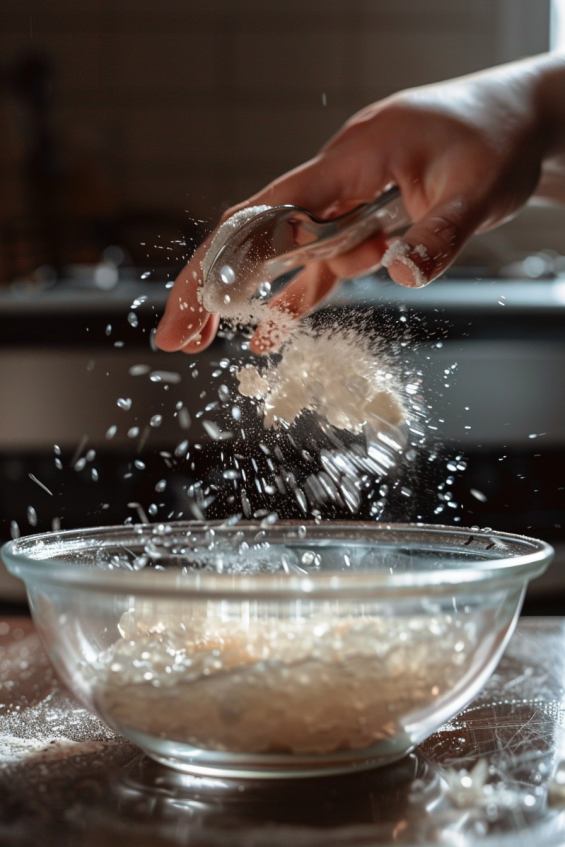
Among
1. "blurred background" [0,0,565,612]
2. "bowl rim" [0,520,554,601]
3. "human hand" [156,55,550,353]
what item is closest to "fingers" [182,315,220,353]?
"human hand" [156,55,550,353]

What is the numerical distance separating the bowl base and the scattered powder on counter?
38 cm

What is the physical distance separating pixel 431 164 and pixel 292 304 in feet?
0.73

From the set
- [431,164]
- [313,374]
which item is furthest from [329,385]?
A: [431,164]

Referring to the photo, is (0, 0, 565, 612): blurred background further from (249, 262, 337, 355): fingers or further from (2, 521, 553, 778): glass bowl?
(2, 521, 553, 778): glass bowl

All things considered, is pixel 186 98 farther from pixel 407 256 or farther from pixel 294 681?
pixel 294 681

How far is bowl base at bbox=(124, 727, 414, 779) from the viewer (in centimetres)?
44

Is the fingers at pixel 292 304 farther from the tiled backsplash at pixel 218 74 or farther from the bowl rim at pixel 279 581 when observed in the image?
the tiled backsplash at pixel 218 74

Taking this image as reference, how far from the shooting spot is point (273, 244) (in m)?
0.81

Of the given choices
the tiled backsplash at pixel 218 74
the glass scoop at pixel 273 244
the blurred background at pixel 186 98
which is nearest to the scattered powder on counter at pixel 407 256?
the glass scoop at pixel 273 244

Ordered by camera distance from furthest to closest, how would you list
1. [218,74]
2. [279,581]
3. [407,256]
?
[218,74]
[407,256]
[279,581]

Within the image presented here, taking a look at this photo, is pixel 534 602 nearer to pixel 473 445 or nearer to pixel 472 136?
pixel 473 445

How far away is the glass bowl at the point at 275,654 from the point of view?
16.7 inches

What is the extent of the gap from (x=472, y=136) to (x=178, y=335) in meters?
0.35

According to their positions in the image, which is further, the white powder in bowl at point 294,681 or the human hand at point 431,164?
the human hand at point 431,164
